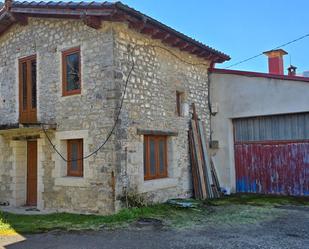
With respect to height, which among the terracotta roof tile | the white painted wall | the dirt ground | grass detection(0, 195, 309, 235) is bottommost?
the dirt ground

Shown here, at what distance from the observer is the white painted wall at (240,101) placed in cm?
1070

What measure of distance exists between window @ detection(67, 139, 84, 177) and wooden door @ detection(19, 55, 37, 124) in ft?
5.06

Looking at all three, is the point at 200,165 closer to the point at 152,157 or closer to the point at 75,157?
the point at 152,157

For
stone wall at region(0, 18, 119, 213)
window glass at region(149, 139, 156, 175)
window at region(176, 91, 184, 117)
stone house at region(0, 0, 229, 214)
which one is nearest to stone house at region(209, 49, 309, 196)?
stone house at region(0, 0, 229, 214)

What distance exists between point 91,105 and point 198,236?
13.8 feet

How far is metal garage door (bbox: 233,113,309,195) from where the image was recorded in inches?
425

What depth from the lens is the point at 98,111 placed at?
879 cm

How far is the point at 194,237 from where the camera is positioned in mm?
6508

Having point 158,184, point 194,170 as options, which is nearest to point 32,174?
point 158,184

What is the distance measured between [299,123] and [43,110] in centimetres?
764

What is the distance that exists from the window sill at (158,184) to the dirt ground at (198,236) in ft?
5.58

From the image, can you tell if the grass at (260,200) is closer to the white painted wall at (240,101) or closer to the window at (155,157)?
the white painted wall at (240,101)

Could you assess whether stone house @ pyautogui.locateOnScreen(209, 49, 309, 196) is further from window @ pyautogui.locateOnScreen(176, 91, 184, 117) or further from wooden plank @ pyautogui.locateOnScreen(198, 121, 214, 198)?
window @ pyautogui.locateOnScreen(176, 91, 184, 117)

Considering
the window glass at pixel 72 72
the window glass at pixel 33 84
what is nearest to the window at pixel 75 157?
the window glass at pixel 72 72
